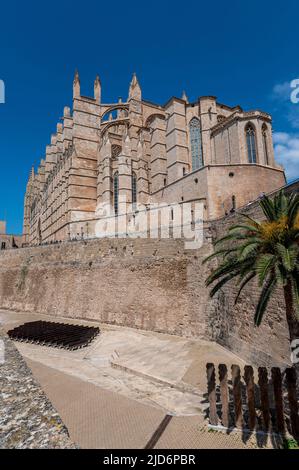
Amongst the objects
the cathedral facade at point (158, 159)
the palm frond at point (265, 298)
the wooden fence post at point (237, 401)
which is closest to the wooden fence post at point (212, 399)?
the wooden fence post at point (237, 401)

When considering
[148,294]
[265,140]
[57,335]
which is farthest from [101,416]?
[265,140]

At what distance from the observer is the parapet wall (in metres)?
10.8

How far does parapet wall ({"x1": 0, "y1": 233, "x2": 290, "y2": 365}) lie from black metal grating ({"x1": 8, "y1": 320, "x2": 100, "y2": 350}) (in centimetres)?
283

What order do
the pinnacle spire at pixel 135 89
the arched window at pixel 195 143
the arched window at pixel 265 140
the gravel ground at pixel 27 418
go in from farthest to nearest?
the pinnacle spire at pixel 135 89 < the arched window at pixel 195 143 < the arched window at pixel 265 140 < the gravel ground at pixel 27 418

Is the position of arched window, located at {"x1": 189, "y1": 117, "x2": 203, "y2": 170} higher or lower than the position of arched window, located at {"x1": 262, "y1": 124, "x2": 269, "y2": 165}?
higher

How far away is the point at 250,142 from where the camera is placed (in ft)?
81.9

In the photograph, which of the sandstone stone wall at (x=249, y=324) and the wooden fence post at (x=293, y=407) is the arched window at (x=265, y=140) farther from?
the wooden fence post at (x=293, y=407)

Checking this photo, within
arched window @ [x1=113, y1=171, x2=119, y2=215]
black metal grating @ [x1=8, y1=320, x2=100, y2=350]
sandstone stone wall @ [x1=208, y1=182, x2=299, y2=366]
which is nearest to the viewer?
sandstone stone wall @ [x1=208, y1=182, x2=299, y2=366]

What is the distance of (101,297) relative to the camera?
64.2 feet

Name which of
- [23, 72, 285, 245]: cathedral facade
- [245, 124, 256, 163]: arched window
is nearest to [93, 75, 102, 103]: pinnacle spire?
[23, 72, 285, 245]: cathedral facade

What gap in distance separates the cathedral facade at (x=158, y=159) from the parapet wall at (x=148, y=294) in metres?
6.58

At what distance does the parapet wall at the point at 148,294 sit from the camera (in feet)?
35.5

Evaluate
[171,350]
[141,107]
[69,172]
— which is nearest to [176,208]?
[171,350]

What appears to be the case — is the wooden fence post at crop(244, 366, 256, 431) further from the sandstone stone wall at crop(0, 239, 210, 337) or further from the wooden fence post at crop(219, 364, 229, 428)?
the sandstone stone wall at crop(0, 239, 210, 337)
